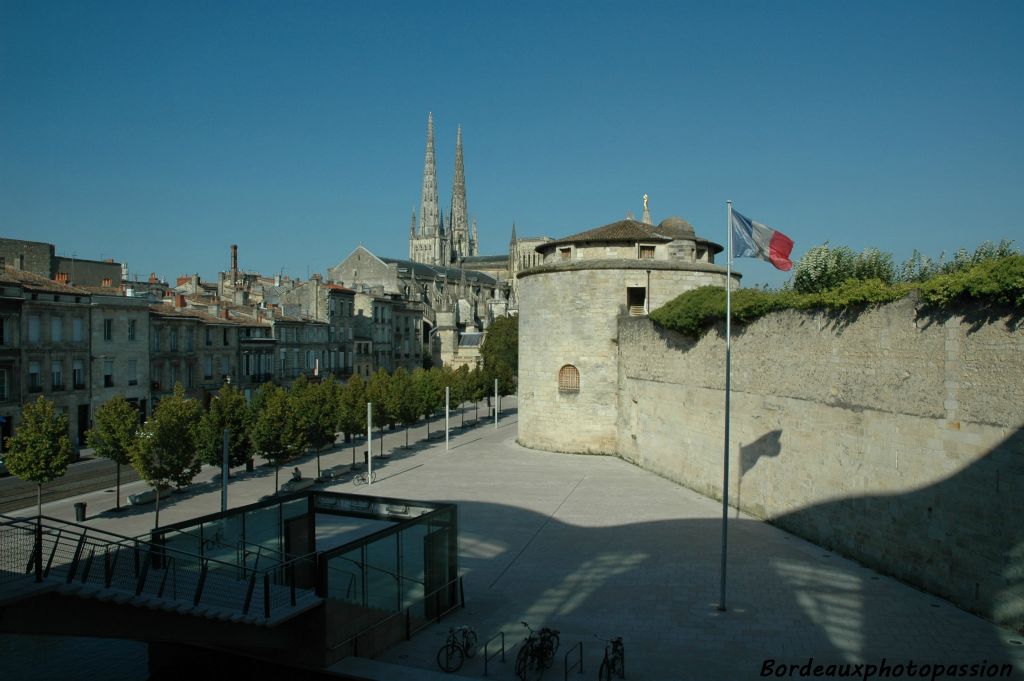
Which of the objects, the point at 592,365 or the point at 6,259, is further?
the point at 6,259

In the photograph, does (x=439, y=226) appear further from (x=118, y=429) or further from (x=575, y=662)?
(x=575, y=662)

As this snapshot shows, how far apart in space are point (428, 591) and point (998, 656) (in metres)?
8.08

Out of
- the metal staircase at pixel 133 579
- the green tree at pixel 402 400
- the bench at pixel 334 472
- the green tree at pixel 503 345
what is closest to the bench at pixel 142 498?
the bench at pixel 334 472

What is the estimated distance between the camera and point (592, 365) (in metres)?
29.9

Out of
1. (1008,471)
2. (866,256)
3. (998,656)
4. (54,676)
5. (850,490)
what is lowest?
(54,676)

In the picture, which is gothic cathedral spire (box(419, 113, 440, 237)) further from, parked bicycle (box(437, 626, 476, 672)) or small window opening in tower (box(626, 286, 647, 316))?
parked bicycle (box(437, 626, 476, 672))

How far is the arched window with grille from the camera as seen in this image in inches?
1190

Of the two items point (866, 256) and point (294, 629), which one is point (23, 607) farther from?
point (866, 256)

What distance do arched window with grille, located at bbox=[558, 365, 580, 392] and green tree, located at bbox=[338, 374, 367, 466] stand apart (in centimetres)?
785

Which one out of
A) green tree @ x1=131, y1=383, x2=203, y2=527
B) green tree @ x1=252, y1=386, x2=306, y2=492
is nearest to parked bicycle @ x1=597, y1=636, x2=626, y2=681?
green tree @ x1=131, y1=383, x2=203, y2=527

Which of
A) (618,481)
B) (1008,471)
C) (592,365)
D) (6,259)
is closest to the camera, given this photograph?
(1008,471)

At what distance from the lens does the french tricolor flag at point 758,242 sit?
14.4 metres

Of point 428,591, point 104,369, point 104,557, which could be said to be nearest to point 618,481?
point 428,591

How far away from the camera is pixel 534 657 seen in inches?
413
